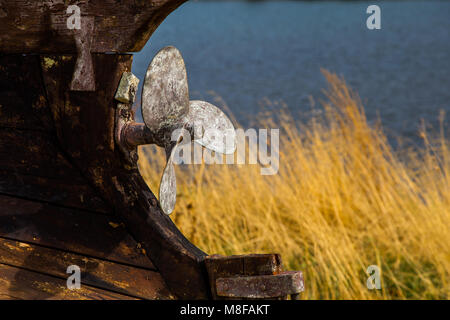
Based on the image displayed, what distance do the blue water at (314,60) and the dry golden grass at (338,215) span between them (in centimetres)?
74

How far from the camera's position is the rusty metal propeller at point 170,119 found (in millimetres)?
1766

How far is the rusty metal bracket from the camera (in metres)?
1.88

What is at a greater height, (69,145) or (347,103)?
(347,103)

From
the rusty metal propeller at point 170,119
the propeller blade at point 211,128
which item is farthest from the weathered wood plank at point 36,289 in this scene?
the propeller blade at point 211,128

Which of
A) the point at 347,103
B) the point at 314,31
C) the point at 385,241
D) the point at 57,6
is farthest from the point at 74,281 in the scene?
the point at 314,31

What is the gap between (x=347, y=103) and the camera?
4918mm

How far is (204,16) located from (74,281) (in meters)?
37.3

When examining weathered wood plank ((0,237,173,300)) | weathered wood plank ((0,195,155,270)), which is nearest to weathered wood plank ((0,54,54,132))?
weathered wood plank ((0,195,155,270))

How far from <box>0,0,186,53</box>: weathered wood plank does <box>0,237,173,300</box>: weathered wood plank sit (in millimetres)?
740

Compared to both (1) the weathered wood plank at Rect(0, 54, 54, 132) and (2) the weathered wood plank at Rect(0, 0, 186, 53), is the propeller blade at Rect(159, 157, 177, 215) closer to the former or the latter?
(2) the weathered wood plank at Rect(0, 0, 186, 53)

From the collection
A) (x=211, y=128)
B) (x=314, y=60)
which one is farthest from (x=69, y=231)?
(x=314, y=60)

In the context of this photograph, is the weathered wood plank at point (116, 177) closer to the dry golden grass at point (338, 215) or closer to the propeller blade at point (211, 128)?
the propeller blade at point (211, 128)

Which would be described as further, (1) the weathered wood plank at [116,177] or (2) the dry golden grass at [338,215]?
(2) the dry golden grass at [338,215]
